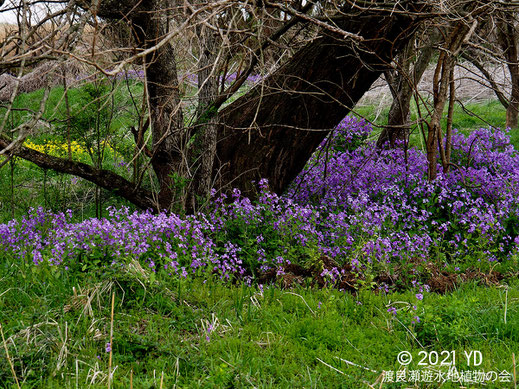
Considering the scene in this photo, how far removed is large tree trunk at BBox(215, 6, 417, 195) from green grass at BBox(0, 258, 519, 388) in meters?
2.22

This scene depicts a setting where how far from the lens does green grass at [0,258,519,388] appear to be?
327 cm

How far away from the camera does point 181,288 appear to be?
164 inches

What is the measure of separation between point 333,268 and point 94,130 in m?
3.40

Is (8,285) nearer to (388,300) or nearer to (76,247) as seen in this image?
(76,247)

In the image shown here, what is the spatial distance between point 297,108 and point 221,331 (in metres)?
3.26

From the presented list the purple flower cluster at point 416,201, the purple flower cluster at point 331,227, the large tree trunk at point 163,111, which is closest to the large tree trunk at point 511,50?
the purple flower cluster at point 416,201

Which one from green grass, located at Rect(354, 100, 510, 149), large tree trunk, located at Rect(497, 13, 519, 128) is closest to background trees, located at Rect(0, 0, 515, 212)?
large tree trunk, located at Rect(497, 13, 519, 128)

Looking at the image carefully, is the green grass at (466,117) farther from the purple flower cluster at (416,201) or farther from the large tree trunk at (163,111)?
the large tree trunk at (163,111)

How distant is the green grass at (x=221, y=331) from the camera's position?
3270 millimetres

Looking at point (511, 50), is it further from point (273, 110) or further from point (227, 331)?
point (227, 331)

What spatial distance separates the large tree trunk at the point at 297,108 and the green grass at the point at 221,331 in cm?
222

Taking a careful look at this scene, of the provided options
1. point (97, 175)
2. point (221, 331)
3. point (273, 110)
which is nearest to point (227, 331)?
point (221, 331)

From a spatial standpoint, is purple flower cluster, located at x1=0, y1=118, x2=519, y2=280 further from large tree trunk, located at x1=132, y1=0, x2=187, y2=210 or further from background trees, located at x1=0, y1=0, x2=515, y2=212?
large tree trunk, located at x1=132, y1=0, x2=187, y2=210

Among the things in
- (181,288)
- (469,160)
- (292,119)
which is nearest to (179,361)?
(181,288)
